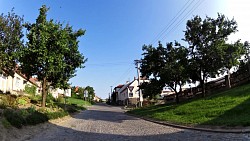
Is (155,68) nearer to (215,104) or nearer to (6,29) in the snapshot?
(215,104)

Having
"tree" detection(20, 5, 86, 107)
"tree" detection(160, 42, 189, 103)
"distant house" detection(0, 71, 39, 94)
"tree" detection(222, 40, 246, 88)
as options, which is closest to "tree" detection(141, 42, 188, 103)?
"tree" detection(160, 42, 189, 103)

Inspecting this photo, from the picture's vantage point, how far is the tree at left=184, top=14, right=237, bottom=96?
25531mm

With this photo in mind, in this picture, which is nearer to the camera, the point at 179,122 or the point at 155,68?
the point at 179,122

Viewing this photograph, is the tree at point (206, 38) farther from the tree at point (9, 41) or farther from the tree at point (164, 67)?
the tree at point (9, 41)

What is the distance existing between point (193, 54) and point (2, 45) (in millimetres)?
17249

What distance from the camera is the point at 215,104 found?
20.5 metres

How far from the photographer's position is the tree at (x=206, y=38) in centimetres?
2553

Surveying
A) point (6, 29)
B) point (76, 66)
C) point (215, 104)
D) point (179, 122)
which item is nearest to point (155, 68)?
point (76, 66)

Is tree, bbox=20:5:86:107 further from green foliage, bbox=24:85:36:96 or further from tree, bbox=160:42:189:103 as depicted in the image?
green foliage, bbox=24:85:36:96

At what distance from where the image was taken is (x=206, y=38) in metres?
26.3

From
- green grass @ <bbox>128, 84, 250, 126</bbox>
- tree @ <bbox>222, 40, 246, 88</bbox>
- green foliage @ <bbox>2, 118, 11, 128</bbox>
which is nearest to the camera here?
green foliage @ <bbox>2, 118, 11, 128</bbox>

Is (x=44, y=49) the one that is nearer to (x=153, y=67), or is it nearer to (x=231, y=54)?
(x=153, y=67)

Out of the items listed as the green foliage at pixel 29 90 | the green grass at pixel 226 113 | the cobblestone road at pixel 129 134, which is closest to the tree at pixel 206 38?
the green grass at pixel 226 113

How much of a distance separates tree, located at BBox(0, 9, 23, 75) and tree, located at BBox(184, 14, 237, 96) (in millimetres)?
15588
